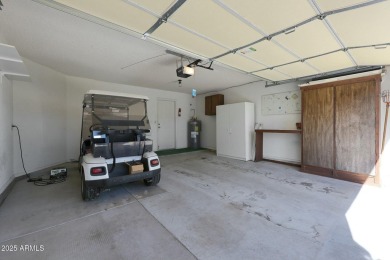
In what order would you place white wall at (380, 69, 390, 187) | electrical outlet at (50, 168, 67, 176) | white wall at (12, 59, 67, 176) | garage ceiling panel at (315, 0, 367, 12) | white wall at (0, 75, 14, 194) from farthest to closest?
white wall at (12, 59, 67, 176) < electrical outlet at (50, 168, 67, 176) < white wall at (380, 69, 390, 187) < white wall at (0, 75, 14, 194) < garage ceiling panel at (315, 0, 367, 12)

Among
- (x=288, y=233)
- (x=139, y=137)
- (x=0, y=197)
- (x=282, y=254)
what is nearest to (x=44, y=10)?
(x=139, y=137)

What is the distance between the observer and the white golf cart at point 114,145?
8.29 ft

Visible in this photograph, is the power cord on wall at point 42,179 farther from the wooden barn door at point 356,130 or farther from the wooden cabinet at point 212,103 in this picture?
the wooden barn door at point 356,130

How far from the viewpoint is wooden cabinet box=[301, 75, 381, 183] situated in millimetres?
3262

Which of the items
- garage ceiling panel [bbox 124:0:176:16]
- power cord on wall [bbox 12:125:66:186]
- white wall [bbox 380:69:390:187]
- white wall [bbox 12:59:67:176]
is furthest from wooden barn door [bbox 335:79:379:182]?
white wall [bbox 12:59:67:176]

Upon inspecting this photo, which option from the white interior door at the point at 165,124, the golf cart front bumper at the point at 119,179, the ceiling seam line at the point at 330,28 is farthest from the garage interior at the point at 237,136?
the white interior door at the point at 165,124

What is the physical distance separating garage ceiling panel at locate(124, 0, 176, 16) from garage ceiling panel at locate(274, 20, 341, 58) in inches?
58.9

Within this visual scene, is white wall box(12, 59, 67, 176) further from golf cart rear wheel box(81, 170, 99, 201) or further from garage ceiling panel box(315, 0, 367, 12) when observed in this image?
garage ceiling panel box(315, 0, 367, 12)

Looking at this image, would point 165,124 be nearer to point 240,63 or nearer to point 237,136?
point 237,136

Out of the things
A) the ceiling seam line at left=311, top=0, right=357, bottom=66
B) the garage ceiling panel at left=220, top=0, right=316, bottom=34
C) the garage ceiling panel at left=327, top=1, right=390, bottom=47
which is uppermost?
the garage ceiling panel at left=220, top=0, right=316, bottom=34

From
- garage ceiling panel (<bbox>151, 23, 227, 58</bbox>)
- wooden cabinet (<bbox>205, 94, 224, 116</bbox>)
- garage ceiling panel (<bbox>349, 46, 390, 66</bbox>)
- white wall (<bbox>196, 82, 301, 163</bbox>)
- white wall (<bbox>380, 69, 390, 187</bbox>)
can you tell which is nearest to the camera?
garage ceiling panel (<bbox>151, 23, 227, 58</bbox>)

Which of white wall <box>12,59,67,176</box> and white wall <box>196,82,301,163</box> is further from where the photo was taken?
white wall <box>196,82,301,163</box>

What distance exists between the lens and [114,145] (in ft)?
9.16

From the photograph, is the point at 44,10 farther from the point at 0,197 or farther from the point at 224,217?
the point at 224,217
